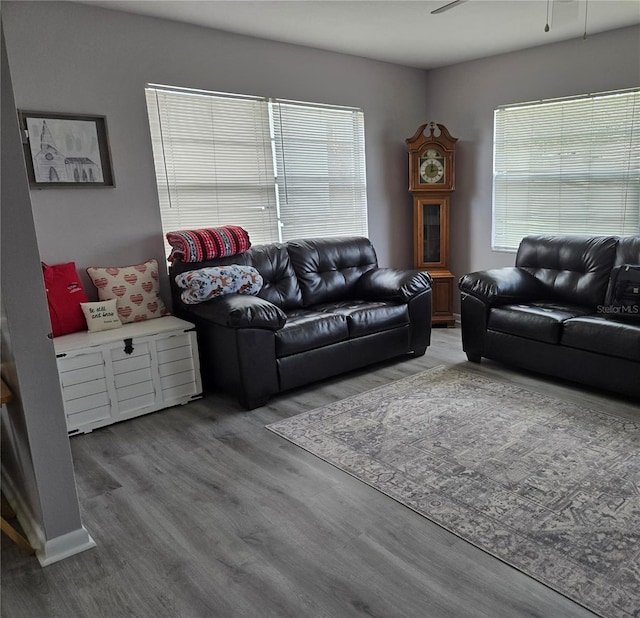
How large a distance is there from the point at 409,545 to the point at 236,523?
71cm

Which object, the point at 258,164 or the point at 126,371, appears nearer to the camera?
the point at 126,371

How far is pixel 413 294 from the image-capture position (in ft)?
13.5

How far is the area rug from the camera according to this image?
1881mm

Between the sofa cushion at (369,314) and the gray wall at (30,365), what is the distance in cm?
214

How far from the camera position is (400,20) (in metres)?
3.72

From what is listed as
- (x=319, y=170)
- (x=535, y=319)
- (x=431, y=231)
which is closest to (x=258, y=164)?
(x=319, y=170)

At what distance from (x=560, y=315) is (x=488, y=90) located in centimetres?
246

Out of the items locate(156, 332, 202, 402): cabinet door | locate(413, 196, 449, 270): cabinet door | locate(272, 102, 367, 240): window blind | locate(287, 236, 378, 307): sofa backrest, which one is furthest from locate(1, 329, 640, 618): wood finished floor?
locate(413, 196, 449, 270): cabinet door

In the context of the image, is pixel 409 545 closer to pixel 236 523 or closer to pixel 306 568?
pixel 306 568

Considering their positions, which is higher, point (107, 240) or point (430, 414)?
point (107, 240)

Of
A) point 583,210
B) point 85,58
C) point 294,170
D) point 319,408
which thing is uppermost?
point 85,58

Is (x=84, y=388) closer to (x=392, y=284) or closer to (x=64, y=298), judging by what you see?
(x=64, y=298)

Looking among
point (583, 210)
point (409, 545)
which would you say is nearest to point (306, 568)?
point (409, 545)

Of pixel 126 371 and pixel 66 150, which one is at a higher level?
pixel 66 150
